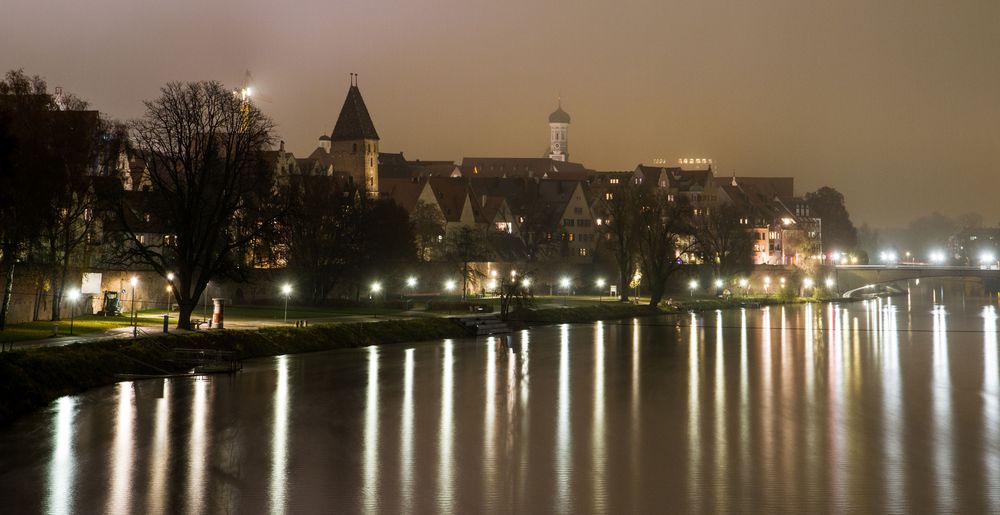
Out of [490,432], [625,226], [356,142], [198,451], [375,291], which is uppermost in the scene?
[356,142]

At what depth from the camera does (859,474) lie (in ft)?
92.6

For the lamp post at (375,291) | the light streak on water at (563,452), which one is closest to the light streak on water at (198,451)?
the light streak on water at (563,452)

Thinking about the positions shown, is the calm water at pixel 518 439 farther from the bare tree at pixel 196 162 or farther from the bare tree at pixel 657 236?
the bare tree at pixel 657 236

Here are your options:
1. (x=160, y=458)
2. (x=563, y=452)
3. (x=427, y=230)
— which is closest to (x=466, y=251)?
(x=427, y=230)

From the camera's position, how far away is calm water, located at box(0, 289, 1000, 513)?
25.1 meters

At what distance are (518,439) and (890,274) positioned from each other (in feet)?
386

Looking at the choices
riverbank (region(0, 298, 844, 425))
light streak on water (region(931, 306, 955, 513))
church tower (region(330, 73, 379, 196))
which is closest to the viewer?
light streak on water (region(931, 306, 955, 513))

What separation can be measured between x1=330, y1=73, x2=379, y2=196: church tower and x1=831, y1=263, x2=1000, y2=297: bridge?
6063cm

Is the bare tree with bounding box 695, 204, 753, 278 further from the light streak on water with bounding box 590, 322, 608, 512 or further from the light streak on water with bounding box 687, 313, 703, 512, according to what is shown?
the light streak on water with bounding box 590, 322, 608, 512

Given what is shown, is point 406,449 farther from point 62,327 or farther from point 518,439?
point 62,327

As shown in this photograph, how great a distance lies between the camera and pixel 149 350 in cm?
4409

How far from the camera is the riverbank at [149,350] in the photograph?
1403 inches

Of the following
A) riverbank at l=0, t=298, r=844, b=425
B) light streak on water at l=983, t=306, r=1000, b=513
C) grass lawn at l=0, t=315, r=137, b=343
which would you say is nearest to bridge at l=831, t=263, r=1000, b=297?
light streak on water at l=983, t=306, r=1000, b=513

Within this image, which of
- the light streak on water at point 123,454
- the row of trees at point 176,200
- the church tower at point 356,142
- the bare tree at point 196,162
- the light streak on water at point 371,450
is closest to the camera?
the light streak on water at point 123,454
